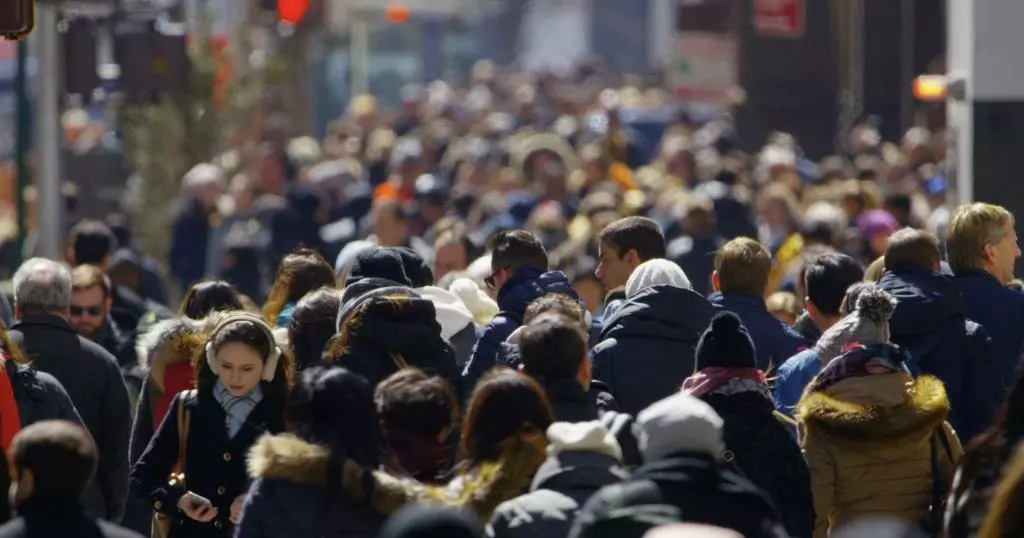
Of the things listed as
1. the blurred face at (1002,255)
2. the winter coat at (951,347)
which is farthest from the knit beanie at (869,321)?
the blurred face at (1002,255)

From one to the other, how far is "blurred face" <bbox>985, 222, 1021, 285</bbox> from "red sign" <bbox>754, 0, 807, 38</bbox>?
1648cm

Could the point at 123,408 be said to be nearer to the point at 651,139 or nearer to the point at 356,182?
the point at 356,182

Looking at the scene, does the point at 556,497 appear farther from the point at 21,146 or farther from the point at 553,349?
the point at 21,146

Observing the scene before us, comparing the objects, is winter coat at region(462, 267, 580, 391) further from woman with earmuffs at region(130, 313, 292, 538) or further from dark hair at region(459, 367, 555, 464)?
dark hair at region(459, 367, 555, 464)

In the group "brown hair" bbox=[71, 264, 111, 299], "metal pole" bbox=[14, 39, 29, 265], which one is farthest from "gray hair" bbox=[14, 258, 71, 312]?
"metal pole" bbox=[14, 39, 29, 265]

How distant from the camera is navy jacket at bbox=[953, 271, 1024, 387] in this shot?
33.6ft

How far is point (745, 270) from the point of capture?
10.2m

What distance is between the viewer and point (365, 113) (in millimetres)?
31172

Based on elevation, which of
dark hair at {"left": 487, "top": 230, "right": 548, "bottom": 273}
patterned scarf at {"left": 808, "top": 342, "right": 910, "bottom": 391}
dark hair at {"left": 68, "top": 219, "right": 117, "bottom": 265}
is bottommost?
dark hair at {"left": 68, "top": 219, "right": 117, "bottom": 265}

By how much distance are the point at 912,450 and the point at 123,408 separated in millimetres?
3536

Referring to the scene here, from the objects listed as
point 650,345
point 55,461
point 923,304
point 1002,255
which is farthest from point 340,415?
point 1002,255

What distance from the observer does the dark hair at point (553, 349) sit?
7.93 metres

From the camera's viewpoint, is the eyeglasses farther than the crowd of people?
Yes

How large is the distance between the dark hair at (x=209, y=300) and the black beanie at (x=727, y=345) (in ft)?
8.87
